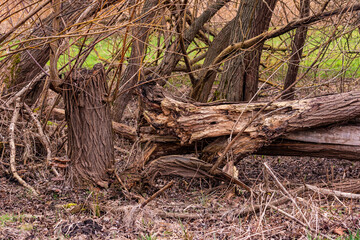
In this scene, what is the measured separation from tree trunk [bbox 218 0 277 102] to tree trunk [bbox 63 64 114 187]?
2489mm

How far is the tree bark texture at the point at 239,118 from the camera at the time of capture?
5.01 m

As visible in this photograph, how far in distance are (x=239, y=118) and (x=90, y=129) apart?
1.96 metres

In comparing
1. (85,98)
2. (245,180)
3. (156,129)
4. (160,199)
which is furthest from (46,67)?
(245,180)

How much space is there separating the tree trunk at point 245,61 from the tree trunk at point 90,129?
8.16 ft

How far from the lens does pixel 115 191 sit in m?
5.27

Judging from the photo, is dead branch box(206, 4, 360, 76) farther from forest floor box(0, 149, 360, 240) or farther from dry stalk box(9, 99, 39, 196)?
dry stalk box(9, 99, 39, 196)

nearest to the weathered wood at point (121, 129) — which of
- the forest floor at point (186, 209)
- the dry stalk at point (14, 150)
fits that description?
the dry stalk at point (14, 150)

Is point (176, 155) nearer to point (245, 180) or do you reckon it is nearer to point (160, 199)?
point (160, 199)

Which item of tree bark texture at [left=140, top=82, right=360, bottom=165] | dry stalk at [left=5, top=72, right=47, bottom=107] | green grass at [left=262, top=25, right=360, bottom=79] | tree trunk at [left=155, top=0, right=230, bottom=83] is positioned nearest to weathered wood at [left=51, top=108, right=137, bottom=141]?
tree trunk at [left=155, top=0, right=230, bottom=83]

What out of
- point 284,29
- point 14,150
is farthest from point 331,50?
point 14,150

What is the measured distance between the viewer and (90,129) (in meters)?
5.32

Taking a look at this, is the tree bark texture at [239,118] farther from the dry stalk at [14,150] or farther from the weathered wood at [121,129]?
the weathered wood at [121,129]

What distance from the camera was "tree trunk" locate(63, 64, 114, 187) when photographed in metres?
5.20

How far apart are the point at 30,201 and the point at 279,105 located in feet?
11.0
